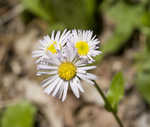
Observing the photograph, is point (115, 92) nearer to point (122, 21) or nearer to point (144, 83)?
point (144, 83)

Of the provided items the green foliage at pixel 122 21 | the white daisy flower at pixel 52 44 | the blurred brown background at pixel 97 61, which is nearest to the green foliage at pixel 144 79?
the blurred brown background at pixel 97 61

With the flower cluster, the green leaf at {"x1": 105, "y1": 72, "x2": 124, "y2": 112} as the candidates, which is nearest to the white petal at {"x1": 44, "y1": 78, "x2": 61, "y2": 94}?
the flower cluster

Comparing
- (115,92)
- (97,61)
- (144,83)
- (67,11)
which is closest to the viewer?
(115,92)

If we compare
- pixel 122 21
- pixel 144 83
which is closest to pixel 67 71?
pixel 144 83

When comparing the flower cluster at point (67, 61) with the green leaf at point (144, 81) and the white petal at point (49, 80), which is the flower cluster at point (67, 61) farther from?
the green leaf at point (144, 81)

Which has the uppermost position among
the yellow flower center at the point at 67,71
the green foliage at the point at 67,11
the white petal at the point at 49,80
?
the green foliage at the point at 67,11

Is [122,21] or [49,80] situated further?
[122,21]

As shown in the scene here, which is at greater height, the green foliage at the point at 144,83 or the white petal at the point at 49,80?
the white petal at the point at 49,80
